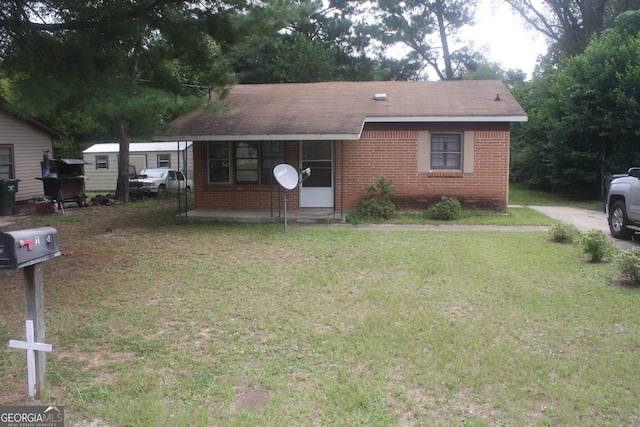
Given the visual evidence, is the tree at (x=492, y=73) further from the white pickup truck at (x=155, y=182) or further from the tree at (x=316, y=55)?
the white pickup truck at (x=155, y=182)

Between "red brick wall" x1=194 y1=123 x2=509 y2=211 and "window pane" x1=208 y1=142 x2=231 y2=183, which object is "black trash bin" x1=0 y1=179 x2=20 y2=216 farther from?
"red brick wall" x1=194 y1=123 x2=509 y2=211

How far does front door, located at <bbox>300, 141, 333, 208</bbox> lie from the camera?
14.2 m

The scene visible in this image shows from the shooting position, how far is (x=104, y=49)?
29.2ft

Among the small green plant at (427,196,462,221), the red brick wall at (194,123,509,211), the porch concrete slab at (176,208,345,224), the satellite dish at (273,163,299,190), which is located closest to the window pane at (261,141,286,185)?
the red brick wall at (194,123,509,211)

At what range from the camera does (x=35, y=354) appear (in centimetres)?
384

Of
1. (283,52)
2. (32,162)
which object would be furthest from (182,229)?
(283,52)

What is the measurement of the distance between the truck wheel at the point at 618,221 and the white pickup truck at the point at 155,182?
14.7 metres

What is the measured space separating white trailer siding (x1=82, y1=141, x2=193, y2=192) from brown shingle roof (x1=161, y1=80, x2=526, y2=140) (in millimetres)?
10647

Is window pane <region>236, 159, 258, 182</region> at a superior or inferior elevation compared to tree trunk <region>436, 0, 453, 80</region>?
inferior

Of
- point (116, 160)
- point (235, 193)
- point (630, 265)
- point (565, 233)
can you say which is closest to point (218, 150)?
point (235, 193)

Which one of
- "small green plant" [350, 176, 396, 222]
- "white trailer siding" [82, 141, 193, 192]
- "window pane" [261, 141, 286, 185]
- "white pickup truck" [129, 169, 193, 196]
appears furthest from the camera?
"white trailer siding" [82, 141, 193, 192]

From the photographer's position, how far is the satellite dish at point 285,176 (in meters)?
10.9

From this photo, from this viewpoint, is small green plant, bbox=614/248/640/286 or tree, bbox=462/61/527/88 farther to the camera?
tree, bbox=462/61/527/88

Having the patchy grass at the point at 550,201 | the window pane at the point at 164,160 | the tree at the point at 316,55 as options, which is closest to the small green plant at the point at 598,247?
the patchy grass at the point at 550,201
